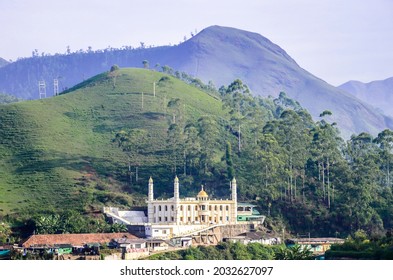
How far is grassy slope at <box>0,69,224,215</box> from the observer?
82875 mm

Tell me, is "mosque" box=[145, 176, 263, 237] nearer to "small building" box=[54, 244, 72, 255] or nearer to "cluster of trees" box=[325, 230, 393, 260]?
"small building" box=[54, 244, 72, 255]

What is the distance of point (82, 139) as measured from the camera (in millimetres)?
97875

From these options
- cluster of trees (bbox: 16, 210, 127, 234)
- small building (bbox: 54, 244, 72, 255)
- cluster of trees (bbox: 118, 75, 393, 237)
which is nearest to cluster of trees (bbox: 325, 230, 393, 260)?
small building (bbox: 54, 244, 72, 255)

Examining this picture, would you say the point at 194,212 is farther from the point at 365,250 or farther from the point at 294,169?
the point at 365,250

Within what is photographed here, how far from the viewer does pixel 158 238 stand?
72375 millimetres

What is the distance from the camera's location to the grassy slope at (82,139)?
8288 cm

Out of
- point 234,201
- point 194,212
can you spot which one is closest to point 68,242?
point 194,212

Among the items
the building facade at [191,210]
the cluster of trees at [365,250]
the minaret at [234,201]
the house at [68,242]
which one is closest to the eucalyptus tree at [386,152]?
the minaret at [234,201]
